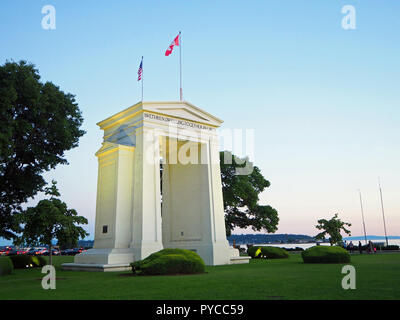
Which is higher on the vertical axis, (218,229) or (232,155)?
(232,155)

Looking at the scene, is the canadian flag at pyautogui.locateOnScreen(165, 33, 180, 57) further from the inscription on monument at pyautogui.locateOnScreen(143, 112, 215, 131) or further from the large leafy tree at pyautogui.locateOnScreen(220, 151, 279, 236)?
the large leafy tree at pyautogui.locateOnScreen(220, 151, 279, 236)

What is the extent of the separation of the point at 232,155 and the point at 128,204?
24.0 meters

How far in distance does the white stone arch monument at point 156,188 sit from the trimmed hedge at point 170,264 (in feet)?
15.9

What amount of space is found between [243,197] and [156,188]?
20616 mm

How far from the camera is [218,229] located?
1041 inches

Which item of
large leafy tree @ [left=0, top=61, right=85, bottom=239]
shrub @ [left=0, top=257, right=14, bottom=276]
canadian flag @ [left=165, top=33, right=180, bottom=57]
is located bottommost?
shrub @ [left=0, top=257, right=14, bottom=276]

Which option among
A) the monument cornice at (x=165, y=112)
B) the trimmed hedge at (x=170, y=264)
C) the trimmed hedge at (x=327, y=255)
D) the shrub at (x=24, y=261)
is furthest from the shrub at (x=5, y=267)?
the trimmed hedge at (x=327, y=255)

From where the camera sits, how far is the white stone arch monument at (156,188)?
898 inches

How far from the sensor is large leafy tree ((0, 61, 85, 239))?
23578mm

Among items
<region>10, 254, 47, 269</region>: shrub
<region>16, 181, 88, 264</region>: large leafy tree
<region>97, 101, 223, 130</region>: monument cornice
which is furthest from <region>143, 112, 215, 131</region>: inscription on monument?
<region>10, 254, 47, 269</region>: shrub

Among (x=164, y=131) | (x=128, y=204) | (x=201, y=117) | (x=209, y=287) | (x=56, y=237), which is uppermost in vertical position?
(x=201, y=117)

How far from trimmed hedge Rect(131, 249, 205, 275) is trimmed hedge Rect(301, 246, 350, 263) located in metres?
9.14
